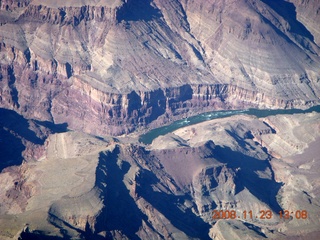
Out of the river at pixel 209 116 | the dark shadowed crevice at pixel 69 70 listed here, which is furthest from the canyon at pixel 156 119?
the river at pixel 209 116

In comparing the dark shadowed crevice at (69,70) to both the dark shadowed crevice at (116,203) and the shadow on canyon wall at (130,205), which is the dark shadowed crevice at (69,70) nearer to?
the shadow on canyon wall at (130,205)

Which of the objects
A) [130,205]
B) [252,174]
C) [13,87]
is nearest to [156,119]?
[13,87]

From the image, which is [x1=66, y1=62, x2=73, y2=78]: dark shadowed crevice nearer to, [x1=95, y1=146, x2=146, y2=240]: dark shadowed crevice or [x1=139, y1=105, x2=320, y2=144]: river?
[x1=139, y1=105, x2=320, y2=144]: river

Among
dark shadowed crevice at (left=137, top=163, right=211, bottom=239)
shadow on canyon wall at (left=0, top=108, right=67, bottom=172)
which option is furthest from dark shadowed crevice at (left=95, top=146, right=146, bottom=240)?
shadow on canyon wall at (left=0, top=108, right=67, bottom=172)

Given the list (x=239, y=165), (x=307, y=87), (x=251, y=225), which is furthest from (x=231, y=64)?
(x=251, y=225)

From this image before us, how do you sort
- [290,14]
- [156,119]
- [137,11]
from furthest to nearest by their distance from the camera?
[290,14], [137,11], [156,119]

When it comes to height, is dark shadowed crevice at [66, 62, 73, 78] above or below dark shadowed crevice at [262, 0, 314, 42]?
below

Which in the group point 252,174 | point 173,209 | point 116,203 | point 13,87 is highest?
point 252,174

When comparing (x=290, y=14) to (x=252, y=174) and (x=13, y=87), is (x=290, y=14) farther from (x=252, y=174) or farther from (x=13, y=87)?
(x=252, y=174)
